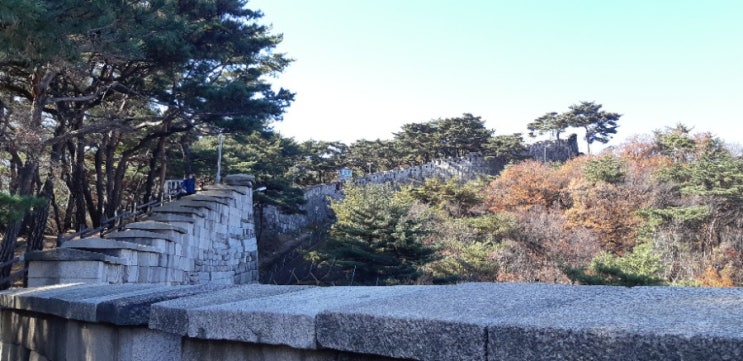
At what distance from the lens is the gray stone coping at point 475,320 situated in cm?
116

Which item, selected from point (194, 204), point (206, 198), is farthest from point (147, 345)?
point (206, 198)

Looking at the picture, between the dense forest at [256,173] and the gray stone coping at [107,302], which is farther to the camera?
the dense forest at [256,173]

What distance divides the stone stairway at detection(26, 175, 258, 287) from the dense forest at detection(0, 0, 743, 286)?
A: 1.00 m

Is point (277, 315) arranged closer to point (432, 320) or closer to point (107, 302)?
point (432, 320)

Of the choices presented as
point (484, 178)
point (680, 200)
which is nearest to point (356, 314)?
point (680, 200)

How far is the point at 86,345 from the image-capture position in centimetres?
263

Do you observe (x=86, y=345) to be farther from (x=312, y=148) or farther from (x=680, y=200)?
(x=312, y=148)

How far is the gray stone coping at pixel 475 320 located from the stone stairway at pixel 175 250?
3.94 meters

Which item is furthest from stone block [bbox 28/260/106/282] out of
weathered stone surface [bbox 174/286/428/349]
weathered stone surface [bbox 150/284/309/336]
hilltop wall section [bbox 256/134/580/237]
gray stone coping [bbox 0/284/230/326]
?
hilltop wall section [bbox 256/134/580/237]

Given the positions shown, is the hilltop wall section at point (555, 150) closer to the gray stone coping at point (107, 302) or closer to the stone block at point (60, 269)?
the stone block at point (60, 269)

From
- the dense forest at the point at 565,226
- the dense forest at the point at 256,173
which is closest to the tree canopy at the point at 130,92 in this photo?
the dense forest at the point at 256,173

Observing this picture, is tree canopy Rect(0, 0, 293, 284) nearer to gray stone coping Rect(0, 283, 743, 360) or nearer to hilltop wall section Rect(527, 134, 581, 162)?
gray stone coping Rect(0, 283, 743, 360)

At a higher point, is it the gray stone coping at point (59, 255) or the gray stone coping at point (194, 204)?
the gray stone coping at point (194, 204)

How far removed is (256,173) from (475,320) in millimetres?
25684
